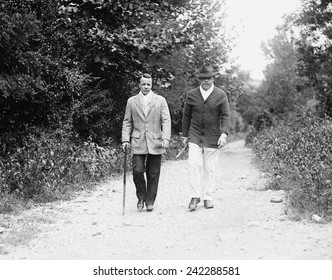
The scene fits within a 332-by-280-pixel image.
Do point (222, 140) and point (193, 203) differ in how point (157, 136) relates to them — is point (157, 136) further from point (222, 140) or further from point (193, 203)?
point (193, 203)

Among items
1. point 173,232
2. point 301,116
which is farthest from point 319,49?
point 173,232

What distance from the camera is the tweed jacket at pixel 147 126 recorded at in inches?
286

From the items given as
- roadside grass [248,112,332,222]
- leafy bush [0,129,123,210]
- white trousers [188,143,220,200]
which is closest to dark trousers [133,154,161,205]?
white trousers [188,143,220,200]

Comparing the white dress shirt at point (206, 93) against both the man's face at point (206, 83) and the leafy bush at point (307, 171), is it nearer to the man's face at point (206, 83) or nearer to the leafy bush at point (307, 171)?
the man's face at point (206, 83)

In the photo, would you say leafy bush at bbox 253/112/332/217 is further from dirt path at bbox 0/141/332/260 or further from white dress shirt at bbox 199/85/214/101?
white dress shirt at bbox 199/85/214/101

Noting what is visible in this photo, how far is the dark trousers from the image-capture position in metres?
7.30

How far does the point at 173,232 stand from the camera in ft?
19.4

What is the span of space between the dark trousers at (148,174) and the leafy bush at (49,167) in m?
1.79

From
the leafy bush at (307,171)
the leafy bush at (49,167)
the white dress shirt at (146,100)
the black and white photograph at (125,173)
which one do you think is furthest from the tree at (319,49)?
the white dress shirt at (146,100)

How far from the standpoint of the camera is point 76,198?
8.69m

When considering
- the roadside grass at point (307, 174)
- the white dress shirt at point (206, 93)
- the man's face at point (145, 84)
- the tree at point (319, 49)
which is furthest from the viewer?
the tree at point (319, 49)

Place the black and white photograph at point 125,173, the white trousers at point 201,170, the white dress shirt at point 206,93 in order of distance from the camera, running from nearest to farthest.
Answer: the black and white photograph at point 125,173 < the white trousers at point 201,170 < the white dress shirt at point 206,93
